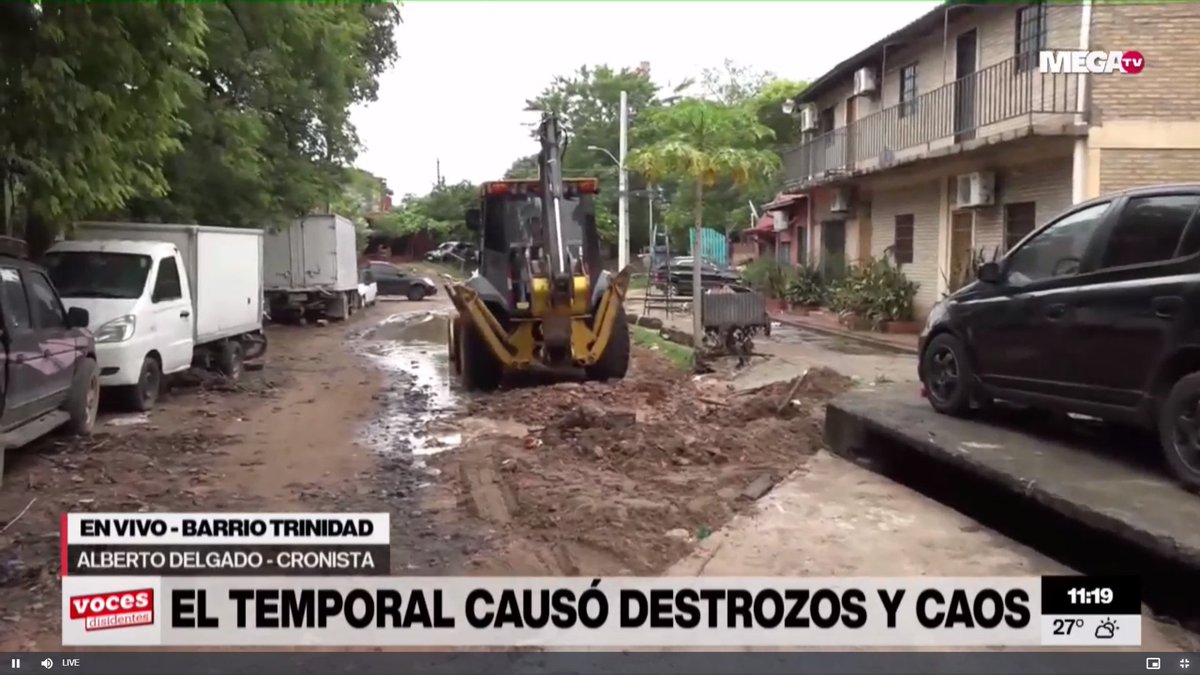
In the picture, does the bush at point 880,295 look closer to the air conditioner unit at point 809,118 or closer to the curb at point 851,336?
the curb at point 851,336

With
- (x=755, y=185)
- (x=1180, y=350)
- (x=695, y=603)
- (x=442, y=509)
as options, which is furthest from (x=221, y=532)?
(x=755, y=185)

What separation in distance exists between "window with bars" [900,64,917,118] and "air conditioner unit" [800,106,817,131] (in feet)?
21.8

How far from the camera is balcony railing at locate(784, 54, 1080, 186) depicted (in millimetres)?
15555

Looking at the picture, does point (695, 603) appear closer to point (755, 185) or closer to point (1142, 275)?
point (1142, 275)

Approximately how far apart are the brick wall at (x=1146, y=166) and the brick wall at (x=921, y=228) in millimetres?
5316

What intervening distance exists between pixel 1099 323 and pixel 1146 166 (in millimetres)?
10363

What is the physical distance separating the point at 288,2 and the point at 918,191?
16615 mm

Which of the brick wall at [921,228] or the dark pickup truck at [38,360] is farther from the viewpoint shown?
the brick wall at [921,228]

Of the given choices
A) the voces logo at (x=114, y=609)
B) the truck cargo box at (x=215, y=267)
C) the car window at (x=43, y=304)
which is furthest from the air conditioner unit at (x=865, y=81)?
the voces logo at (x=114, y=609)

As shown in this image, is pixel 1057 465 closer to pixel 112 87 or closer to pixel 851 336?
pixel 112 87

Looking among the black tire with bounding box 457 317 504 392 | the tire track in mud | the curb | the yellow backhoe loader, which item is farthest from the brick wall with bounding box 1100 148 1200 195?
the tire track in mud

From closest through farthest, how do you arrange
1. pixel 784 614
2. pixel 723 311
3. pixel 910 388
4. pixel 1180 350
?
pixel 784 614, pixel 1180 350, pixel 910 388, pixel 723 311

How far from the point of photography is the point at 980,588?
494 centimetres

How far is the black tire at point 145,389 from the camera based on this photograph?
1084 cm
